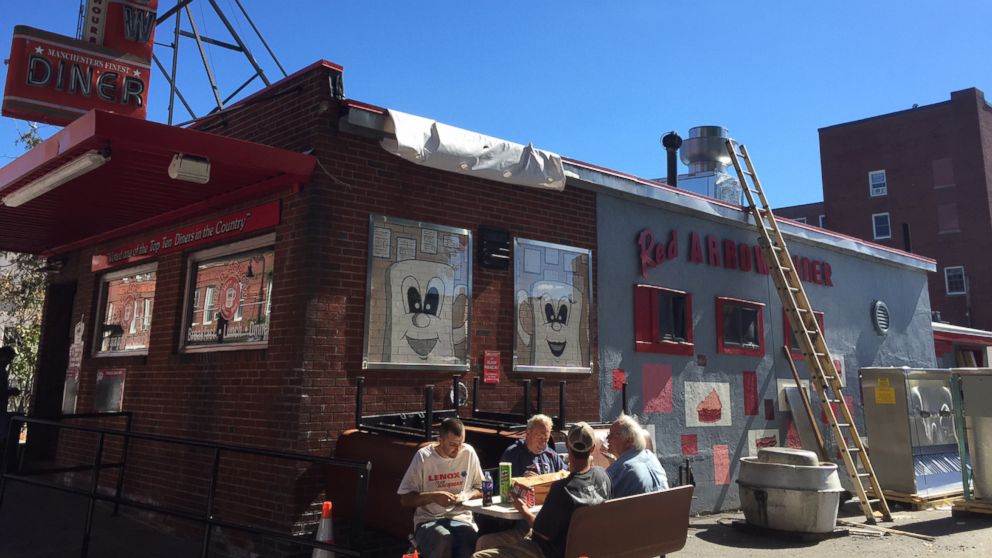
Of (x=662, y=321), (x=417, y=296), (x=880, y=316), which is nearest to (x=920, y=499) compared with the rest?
(x=662, y=321)

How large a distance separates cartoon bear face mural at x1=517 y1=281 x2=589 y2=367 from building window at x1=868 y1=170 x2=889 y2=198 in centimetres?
4002

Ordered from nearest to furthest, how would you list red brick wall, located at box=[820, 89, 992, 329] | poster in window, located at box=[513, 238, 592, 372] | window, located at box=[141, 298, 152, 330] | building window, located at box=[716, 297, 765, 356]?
poster in window, located at box=[513, 238, 592, 372], window, located at box=[141, 298, 152, 330], building window, located at box=[716, 297, 765, 356], red brick wall, located at box=[820, 89, 992, 329]

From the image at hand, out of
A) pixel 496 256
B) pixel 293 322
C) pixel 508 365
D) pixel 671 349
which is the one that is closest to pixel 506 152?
pixel 496 256

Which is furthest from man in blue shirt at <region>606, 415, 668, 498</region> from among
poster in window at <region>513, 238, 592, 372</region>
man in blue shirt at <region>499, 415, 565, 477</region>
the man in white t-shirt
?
poster in window at <region>513, 238, 592, 372</region>

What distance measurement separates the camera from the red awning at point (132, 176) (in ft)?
21.0

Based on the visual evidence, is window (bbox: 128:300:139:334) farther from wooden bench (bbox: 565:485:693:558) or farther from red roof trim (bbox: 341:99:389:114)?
wooden bench (bbox: 565:485:693:558)

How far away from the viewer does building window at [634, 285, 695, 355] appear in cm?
1024

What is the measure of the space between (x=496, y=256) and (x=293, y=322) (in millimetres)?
2573

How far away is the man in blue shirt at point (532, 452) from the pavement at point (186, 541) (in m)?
1.75

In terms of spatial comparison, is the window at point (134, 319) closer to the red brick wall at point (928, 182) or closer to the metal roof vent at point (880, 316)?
the metal roof vent at point (880, 316)

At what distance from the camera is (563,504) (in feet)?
15.9

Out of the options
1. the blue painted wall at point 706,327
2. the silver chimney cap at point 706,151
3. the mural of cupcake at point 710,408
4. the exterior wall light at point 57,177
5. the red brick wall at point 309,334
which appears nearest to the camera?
the exterior wall light at point 57,177

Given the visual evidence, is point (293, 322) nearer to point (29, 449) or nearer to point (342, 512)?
point (342, 512)

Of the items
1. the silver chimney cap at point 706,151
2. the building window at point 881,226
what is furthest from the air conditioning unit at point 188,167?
the building window at point 881,226
